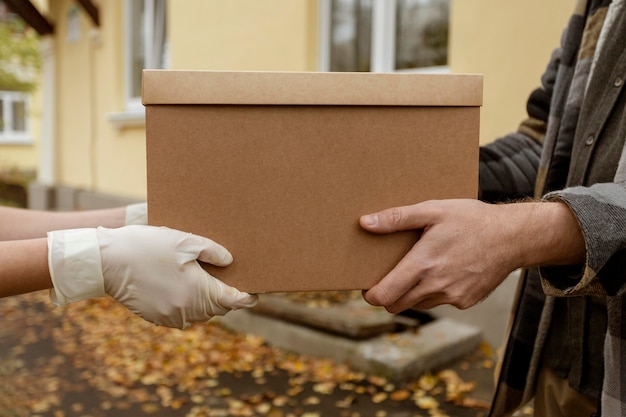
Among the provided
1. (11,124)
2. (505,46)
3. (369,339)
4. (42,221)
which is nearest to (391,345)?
(369,339)

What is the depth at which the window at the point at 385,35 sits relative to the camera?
3.92 m

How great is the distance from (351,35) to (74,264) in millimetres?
3706

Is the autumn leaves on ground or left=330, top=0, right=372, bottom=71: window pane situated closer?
the autumn leaves on ground

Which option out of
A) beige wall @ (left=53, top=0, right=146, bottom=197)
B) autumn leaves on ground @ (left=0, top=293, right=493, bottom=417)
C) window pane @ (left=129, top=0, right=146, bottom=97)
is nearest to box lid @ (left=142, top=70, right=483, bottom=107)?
autumn leaves on ground @ (left=0, top=293, right=493, bottom=417)

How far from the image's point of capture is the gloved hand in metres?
1.08

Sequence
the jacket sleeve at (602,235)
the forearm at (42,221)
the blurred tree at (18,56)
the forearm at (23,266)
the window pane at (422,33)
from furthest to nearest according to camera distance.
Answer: the blurred tree at (18,56), the window pane at (422,33), the forearm at (42,221), the forearm at (23,266), the jacket sleeve at (602,235)

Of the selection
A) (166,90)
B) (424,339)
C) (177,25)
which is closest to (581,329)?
(166,90)

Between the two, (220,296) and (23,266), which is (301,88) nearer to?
(220,296)

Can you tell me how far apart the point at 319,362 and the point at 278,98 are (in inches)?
104

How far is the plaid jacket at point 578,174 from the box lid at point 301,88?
11.7 inches

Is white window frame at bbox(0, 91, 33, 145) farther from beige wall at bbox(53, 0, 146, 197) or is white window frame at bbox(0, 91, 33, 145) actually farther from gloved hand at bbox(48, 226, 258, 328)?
gloved hand at bbox(48, 226, 258, 328)

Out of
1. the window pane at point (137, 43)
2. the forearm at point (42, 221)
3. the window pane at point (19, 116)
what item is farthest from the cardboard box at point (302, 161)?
the window pane at point (19, 116)

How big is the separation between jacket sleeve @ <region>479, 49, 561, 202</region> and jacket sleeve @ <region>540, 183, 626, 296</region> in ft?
1.46

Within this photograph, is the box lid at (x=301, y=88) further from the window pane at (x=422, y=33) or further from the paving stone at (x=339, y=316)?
the window pane at (x=422, y=33)
